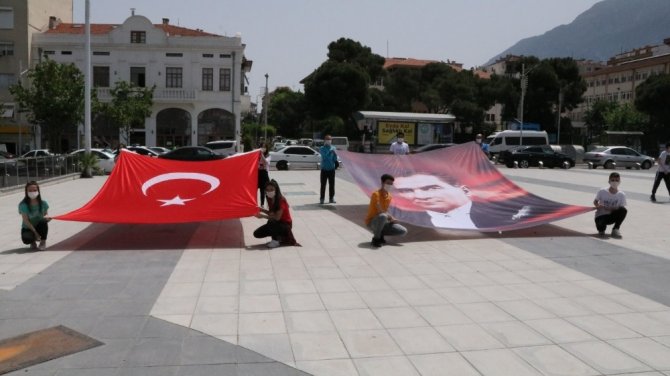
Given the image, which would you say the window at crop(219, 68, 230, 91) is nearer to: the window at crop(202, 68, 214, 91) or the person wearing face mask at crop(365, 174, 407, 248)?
the window at crop(202, 68, 214, 91)

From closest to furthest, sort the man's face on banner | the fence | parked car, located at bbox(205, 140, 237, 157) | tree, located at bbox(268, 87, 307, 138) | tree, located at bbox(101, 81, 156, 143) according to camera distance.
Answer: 1. the man's face on banner
2. the fence
3. parked car, located at bbox(205, 140, 237, 157)
4. tree, located at bbox(101, 81, 156, 143)
5. tree, located at bbox(268, 87, 307, 138)

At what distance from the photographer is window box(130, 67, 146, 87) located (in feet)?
167

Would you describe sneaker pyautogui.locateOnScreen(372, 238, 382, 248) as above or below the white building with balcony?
below

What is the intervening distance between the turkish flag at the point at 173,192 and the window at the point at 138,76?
4176 cm

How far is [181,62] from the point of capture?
5112 centimetres

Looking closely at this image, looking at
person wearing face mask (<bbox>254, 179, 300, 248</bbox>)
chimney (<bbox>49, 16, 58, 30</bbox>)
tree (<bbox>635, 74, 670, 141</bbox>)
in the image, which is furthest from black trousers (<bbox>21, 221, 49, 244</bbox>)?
tree (<bbox>635, 74, 670, 141</bbox>)

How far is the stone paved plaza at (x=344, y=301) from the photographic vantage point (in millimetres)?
5055

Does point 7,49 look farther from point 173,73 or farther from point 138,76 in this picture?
point 173,73

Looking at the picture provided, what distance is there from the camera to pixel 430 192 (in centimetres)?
1233

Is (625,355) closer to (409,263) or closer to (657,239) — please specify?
(409,263)

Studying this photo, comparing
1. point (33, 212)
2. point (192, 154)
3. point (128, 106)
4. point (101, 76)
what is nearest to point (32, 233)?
point (33, 212)

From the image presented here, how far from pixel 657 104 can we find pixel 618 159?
30233 millimetres

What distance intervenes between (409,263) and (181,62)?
46244 millimetres

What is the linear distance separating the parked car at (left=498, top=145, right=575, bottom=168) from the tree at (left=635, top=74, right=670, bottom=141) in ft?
98.4
